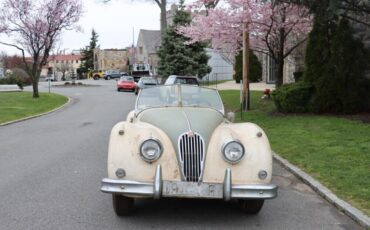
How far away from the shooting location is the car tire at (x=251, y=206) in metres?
6.13

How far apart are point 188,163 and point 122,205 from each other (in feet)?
3.19

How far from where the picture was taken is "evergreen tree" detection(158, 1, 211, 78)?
43.3 meters

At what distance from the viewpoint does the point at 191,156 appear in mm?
5785

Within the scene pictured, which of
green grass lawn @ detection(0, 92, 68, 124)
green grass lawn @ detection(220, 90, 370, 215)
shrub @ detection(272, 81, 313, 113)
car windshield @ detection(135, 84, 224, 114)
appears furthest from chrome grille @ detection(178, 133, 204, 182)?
green grass lawn @ detection(0, 92, 68, 124)

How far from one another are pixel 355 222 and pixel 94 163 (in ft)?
17.8

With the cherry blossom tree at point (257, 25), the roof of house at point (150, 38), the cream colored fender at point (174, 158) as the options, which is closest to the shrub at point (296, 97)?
the cherry blossom tree at point (257, 25)

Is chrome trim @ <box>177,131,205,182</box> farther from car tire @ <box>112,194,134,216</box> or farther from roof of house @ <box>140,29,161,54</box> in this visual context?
roof of house @ <box>140,29,161,54</box>

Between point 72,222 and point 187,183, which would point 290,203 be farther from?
point 72,222

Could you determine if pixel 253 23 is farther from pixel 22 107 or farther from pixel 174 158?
pixel 174 158

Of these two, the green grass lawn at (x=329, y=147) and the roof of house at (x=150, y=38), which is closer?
the green grass lawn at (x=329, y=147)

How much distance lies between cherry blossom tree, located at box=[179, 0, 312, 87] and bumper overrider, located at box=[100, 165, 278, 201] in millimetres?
12785

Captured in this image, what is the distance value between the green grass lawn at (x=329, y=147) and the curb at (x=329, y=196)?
101 millimetres

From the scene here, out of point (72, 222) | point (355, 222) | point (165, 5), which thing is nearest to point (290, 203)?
point (355, 222)

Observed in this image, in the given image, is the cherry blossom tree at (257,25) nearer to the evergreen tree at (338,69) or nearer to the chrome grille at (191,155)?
the evergreen tree at (338,69)
